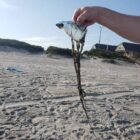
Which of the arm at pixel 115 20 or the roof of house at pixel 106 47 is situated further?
the roof of house at pixel 106 47

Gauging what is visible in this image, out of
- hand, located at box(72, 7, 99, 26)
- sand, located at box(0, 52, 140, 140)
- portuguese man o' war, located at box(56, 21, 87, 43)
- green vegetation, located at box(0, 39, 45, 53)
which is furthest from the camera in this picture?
green vegetation, located at box(0, 39, 45, 53)

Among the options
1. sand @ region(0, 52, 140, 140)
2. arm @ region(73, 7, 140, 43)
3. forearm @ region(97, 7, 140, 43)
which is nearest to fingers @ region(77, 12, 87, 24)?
arm @ region(73, 7, 140, 43)

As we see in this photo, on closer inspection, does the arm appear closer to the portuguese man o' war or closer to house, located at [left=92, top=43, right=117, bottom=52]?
the portuguese man o' war

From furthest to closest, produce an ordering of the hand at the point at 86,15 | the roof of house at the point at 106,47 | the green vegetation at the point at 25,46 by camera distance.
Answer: the roof of house at the point at 106,47
the green vegetation at the point at 25,46
the hand at the point at 86,15

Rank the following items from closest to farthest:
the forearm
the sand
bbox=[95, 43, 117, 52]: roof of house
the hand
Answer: the forearm → the hand → the sand → bbox=[95, 43, 117, 52]: roof of house

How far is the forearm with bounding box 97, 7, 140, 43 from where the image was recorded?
1.85 m

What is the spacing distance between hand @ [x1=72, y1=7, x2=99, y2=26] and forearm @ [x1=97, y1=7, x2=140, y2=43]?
0.04 metres

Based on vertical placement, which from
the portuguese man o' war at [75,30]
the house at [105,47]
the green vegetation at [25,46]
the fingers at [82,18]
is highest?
the fingers at [82,18]

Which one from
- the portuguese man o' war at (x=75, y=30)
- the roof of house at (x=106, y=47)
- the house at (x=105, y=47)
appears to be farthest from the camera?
the roof of house at (x=106, y=47)

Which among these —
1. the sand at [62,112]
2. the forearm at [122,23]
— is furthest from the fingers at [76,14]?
the sand at [62,112]

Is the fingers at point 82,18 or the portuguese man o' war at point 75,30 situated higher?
the fingers at point 82,18

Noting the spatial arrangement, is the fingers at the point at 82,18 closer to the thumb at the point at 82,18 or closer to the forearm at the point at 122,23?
the thumb at the point at 82,18

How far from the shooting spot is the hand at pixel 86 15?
1.99m

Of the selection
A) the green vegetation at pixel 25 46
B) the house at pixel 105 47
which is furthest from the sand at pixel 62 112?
the house at pixel 105 47
